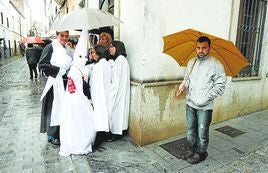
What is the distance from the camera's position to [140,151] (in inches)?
164

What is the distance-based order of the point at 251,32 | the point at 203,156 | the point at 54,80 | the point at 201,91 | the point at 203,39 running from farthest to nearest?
the point at 251,32 < the point at 54,80 < the point at 203,156 < the point at 201,91 < the point at 203,39

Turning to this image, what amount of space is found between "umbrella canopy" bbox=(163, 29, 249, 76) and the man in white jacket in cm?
13

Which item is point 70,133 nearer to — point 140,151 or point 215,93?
point 140,151

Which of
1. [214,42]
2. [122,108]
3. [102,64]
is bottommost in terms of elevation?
[122,108]

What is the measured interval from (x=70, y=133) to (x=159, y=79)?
1.79m

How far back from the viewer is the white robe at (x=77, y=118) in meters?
3.94

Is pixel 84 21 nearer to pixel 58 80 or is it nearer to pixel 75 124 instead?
pixel 58 80

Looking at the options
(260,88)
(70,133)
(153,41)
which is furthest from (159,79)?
(260,88)

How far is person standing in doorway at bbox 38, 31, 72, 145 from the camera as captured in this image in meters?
4.13

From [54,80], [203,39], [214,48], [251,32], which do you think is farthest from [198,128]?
[251,32]

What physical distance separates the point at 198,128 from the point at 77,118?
6.32 ft

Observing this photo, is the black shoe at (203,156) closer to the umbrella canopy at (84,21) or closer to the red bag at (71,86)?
the red bag at (71,86)

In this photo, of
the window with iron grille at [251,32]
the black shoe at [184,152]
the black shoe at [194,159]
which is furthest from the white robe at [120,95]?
the window with iron grille at [251,32]

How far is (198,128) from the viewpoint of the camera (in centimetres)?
366
